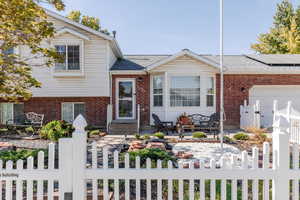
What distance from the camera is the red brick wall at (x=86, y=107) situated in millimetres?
11656

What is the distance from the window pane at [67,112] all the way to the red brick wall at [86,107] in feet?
0.92

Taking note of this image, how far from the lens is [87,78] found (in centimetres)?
1148

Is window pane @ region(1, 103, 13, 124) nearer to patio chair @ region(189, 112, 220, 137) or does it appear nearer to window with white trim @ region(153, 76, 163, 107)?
window with white trim @ region(153, 76, 163, 107)

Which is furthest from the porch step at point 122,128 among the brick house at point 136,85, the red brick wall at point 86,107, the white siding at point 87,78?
the white siding at point 87,78

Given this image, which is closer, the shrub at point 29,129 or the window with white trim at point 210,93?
the shrub at point 29,129

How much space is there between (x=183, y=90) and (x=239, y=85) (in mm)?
3464

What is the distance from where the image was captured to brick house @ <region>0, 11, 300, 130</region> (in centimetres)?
1122

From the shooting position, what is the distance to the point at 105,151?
2.26 m

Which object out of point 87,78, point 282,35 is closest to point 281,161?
point 87,78

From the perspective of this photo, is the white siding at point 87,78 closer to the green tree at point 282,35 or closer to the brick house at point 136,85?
the brick house at point 136,85

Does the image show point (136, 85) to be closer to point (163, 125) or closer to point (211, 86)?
point (163, 125)

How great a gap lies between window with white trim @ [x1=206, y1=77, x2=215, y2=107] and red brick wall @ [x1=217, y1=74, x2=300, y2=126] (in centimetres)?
81

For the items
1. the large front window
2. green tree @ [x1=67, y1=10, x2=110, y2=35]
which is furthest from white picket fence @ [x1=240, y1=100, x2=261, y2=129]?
green tree @ [x1=67, y1=10, x2=110, y2=35]

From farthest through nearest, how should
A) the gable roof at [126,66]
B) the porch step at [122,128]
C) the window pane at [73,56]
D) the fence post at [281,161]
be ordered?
the gable roof at [126,66]
the window pane at [73,56]
the porch step at [122,128]
the fence post at [281,161]
